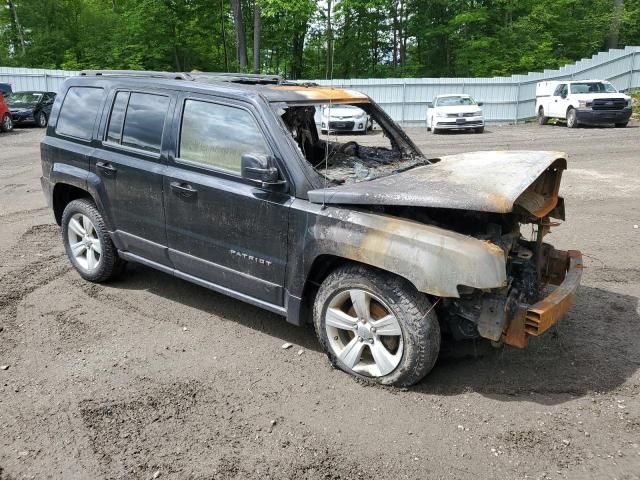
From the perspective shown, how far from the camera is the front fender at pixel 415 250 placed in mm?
3236

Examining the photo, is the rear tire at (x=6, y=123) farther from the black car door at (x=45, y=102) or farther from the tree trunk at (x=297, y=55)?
the tree trunk at (x=297, y=55)

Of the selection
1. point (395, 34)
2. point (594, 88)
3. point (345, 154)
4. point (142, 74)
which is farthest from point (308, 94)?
point (395, 34)

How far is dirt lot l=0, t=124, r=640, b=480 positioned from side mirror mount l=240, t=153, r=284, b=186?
1.32 m

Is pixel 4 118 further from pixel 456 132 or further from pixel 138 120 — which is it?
pixel 138 120

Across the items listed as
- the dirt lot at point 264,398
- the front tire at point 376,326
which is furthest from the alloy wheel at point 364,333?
the dirt lot at point 264,398

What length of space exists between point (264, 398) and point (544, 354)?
203 centimetres

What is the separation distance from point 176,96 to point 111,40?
4035 centimetres

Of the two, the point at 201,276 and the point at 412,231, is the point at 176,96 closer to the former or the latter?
the point at 201,276

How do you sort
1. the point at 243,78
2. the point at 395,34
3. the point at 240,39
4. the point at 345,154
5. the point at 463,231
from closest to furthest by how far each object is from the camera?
the point at 463,231 < the point at 345,154 < the point at 243,78 < the point at 240,39 < the point at 395,34

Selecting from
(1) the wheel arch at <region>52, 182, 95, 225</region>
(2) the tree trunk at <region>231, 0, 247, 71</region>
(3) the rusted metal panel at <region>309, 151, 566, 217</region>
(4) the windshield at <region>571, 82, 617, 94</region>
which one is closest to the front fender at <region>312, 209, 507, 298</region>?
(3) the rusted metal panel at <region>309, 151, 566, 217</region>

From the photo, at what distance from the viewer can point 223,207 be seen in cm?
422

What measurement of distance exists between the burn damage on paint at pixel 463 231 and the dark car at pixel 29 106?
21.7 m

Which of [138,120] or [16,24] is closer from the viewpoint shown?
[138,120]

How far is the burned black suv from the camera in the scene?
11.4 ft
